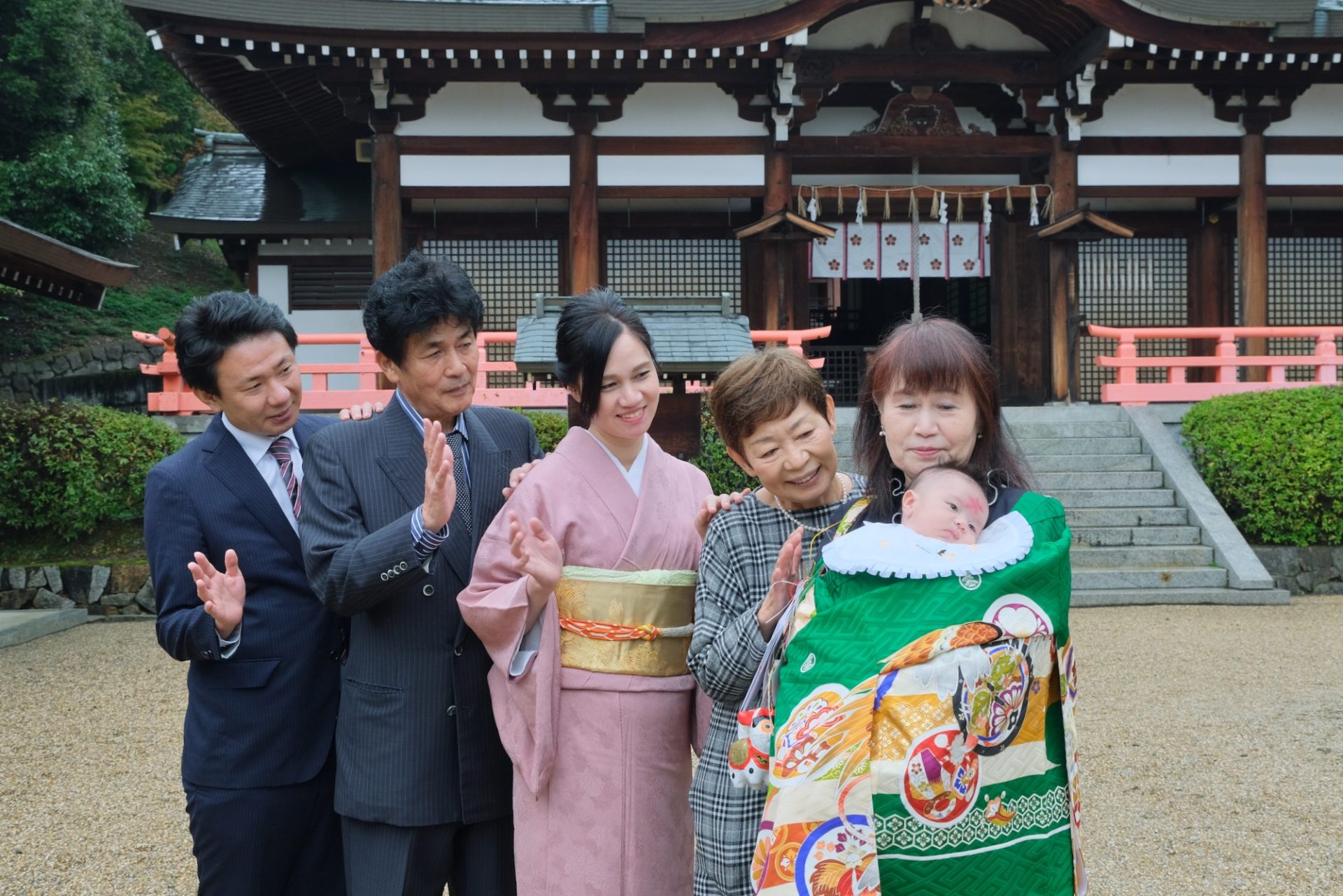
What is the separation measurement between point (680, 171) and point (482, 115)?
82.7 inches

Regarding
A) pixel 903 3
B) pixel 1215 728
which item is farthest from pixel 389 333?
pixel 903 3

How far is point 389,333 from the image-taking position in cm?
224

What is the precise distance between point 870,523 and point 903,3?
1071cm

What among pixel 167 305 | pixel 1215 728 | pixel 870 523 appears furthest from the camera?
pixel 167 305

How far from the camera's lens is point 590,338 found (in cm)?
222

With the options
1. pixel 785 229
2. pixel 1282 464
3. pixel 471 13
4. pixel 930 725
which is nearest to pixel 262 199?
pixel 471 13

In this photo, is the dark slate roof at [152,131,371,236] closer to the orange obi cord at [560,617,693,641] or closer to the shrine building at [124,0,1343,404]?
the shrine building at [124,0,1343,404]

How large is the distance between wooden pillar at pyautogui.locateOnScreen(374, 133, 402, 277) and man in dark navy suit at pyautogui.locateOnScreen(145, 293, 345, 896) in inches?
339

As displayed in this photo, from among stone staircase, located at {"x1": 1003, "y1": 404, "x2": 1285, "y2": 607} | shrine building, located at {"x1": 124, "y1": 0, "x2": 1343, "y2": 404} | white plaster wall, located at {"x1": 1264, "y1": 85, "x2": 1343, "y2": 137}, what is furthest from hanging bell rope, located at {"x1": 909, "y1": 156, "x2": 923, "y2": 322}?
white plaster wall, located at {"x1": 1264, "y1": 85, "x2": 1343, "y2": 137}

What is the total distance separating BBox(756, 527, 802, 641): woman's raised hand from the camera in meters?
1.97

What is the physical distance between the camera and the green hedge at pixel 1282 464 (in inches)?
339

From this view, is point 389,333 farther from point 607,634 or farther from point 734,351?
point 734,351

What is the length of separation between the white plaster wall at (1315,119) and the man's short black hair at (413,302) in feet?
39.1

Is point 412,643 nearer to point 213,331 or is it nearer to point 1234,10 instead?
point 213,331
